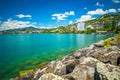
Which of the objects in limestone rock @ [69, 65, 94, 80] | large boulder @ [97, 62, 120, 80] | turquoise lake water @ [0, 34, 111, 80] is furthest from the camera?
turquoise lake water @ [0, 34, 111, 80]

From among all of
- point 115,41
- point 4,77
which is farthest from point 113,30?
point 4,77

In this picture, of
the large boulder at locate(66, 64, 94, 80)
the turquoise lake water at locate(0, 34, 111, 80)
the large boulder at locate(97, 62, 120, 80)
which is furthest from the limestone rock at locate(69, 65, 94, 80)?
the turquoise lake water at locate(0, 34, 111, 80)

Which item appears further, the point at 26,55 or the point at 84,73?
the point at 26,55

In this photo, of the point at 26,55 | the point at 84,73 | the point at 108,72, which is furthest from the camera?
the point at 26,55

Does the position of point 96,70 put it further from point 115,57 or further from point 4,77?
point 4,77

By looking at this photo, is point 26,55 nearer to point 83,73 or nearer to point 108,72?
point 83,73

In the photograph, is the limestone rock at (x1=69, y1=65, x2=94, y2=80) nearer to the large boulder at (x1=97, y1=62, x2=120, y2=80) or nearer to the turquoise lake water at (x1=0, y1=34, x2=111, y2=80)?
the large boulder at (x1=97, y1=62, x2=120, y2=80)

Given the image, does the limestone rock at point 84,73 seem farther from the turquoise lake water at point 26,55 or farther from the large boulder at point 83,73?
the turquoise lake water at point 26,55

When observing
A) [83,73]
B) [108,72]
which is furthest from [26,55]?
[108,72]

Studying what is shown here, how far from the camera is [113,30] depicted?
18375 cm

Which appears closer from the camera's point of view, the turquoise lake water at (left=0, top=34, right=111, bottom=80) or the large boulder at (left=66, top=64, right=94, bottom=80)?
the large boulder at (left=66, top=64, right=94, bottom=80)

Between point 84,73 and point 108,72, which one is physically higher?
point 108,72

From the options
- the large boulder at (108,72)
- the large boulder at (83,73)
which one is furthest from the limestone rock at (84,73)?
the large boulder at (108,72)

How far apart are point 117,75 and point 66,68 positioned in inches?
216
